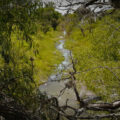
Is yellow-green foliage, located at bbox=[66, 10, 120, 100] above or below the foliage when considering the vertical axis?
below

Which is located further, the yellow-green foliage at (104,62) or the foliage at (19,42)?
the yellow-green foliage at (104,62)

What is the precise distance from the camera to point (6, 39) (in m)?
1.11

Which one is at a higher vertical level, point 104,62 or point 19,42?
point 19,42

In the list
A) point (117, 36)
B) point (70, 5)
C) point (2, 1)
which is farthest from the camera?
point (117, 36)

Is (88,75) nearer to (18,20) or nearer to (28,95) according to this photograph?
(28,95)

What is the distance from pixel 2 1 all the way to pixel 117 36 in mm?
3570

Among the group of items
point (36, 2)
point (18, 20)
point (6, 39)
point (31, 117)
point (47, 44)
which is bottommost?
point (47, 44)

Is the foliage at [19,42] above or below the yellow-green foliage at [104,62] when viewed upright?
above

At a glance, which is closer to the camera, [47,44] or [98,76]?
[98,76]

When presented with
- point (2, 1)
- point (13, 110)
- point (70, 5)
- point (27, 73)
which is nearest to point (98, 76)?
point (70, 5)

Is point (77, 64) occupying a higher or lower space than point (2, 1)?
lower

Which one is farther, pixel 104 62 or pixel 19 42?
pixel 104 62

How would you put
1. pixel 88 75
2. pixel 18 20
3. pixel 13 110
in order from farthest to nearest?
1. pixel 88 75
2. pixel 13 110
3. pixel 18 20

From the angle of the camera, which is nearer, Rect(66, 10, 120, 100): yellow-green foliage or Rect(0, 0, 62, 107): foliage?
Rect(0, 0, 62, 107): foliage
